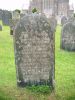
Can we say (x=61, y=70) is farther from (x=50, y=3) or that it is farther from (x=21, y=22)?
(x=50, y=3)

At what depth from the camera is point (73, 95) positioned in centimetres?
1035

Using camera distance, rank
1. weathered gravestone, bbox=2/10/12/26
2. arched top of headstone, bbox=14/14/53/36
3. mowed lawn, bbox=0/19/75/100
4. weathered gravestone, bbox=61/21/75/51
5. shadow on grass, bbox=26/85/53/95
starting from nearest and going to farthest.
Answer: mowed lawn, bbox=0/19/75/100 → arched top of headstone, bbox=14/14/53/36 → shadow on grass, bbox=26/85/53/95 → weathered gravestone, bbox=61/21/75/51 → weathered gravestone, bbox=2/10/12/26

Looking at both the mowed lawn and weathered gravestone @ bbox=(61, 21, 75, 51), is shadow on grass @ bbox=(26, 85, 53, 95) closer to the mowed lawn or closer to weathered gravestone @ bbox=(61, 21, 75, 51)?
the mowed lawn

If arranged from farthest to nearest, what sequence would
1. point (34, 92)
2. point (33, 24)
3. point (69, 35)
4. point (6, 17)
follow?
point (6, 17) → point (69, 35) → point (34, 92) → point (33, 24)

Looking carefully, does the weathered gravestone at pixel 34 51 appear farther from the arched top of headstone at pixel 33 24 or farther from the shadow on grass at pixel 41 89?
the shadow on grass at pixel 41 89

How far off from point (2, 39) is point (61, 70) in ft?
29.5

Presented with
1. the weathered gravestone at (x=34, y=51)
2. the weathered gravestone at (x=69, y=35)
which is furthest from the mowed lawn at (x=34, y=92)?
the weathered gravestone at (x=69, y=35)

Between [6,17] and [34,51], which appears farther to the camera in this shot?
[6,17]

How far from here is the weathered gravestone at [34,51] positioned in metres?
10.4

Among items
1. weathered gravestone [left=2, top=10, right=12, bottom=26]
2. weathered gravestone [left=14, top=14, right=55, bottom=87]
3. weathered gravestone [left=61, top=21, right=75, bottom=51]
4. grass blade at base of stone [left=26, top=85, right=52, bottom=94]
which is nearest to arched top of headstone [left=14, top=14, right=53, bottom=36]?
weathered gravestone [left=14, top=14, right=55, bottom=87]

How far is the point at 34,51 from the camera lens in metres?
10.6

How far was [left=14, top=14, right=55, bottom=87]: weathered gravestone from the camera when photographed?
34.3 ft

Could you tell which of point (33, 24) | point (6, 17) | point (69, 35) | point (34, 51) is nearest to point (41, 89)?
point (34, 51)

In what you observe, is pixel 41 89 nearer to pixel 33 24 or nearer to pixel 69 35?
pixel 33 24
